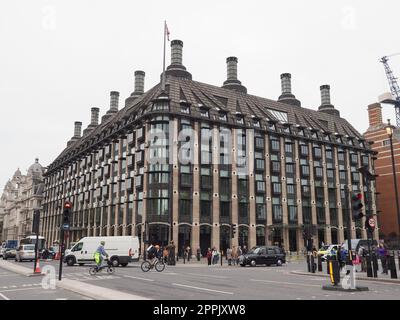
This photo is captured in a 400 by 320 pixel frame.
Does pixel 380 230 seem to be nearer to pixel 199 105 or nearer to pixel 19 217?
pixel 199 105

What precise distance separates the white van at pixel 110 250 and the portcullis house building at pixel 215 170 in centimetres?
1686

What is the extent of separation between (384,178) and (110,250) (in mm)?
65933

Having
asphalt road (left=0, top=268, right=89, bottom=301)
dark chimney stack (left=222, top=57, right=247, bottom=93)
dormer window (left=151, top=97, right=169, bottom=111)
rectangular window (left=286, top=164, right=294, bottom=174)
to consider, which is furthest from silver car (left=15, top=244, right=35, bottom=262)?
dark chimney stack (left=222, top=57, right=247, bottom=93)

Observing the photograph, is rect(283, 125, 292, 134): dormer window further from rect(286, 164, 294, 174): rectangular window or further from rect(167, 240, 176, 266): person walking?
rect(167, 240, 176, 266): person walking

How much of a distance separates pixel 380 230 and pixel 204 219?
42.8 meters

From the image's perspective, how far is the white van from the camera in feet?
107

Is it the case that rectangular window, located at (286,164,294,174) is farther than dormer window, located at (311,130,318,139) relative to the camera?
No

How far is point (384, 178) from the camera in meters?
81.9

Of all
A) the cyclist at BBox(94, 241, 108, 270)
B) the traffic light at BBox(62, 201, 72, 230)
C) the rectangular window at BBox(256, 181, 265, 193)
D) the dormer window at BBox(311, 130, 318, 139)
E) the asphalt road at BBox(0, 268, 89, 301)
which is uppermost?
the dormer window at BBox(311, 130, 318, 139)

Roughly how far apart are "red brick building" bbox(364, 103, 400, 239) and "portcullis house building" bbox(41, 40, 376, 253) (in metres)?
7.13

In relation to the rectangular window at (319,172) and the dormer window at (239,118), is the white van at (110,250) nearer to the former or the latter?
the dormer window at (239,118)

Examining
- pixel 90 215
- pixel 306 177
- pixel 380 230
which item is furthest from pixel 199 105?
pixel 380 230

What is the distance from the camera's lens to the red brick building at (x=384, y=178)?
78.2 m

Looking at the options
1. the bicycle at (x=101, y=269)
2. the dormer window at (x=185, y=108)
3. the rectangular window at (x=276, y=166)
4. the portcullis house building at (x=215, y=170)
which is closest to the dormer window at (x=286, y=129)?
the portcullis house building at (x=215, y=170)
